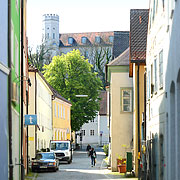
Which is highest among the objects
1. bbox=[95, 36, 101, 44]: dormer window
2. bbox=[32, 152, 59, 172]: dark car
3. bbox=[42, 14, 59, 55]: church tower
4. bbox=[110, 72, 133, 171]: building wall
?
bbox=[42, 14, 59, 55]: church tower

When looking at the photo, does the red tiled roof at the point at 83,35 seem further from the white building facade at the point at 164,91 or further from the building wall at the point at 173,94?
the building wall at the point at 173,94

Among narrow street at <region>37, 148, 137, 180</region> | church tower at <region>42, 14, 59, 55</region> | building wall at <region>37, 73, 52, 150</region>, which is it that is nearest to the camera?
narrow street at <region>37, 148, 137, 180</region>

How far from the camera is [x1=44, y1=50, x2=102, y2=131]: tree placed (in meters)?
67.6

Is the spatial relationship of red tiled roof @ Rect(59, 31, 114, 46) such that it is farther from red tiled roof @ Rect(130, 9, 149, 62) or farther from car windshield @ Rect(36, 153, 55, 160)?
red tiled roof @ Rect(130, 9, 149, 62)

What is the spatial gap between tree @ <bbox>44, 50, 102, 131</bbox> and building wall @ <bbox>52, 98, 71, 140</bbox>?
1566mm

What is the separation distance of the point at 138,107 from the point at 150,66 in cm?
814

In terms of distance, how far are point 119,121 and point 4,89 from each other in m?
19.1

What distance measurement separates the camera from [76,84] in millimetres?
67375

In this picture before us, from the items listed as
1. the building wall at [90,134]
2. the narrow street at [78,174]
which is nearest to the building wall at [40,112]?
the narrow street at [78,174]

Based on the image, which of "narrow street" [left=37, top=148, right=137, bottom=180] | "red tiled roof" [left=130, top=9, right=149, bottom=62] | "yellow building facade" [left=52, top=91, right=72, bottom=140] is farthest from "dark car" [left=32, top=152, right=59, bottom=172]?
"yellow building facade" [left=52, top=91, right=72, bottom=140]

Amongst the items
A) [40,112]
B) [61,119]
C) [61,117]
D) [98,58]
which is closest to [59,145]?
[40,112]

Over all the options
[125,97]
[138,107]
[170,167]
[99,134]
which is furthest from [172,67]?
[99,134]

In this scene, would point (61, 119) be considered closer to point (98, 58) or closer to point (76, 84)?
point (76, 84)

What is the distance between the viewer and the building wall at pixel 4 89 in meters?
15.1
